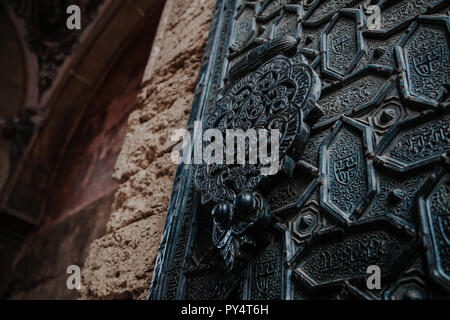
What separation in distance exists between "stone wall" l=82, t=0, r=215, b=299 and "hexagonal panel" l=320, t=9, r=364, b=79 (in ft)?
2.29

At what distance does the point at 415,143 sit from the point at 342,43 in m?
0.46

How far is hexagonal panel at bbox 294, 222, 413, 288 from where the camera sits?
2.54 ft

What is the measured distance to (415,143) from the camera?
0.86m

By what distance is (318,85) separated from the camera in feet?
3.50

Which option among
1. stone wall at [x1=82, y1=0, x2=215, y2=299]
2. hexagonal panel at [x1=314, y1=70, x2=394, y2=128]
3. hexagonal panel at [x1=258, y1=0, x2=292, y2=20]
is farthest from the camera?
hexagonal panel at [x1=258, y1=0, x2=292, y2=20]

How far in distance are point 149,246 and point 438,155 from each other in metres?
1.00

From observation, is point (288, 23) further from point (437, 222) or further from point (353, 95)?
point (437, 222)

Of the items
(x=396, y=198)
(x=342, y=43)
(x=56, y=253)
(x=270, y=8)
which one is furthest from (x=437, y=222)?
(x=56, y=253)

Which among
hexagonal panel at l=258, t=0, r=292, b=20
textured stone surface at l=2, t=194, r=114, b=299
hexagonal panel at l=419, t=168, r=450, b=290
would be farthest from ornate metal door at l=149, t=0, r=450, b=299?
textured stone surface at l=2, t=194, r=114, b=299

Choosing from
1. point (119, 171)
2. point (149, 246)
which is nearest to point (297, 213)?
point (149, 246)

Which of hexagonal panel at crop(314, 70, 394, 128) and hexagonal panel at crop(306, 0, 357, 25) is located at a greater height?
hexagonal panel at crop(306, 0, 357, 25)

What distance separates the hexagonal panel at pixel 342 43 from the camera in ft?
3.67

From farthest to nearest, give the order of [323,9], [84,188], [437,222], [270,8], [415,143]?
[84,188] < [270,8] < [323,9] < [415,143] < [437,222]

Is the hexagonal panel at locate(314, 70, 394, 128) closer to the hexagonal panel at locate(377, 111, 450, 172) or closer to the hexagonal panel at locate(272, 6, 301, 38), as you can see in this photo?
the hexagonal panel at locate(377, 111, 450, 172)
